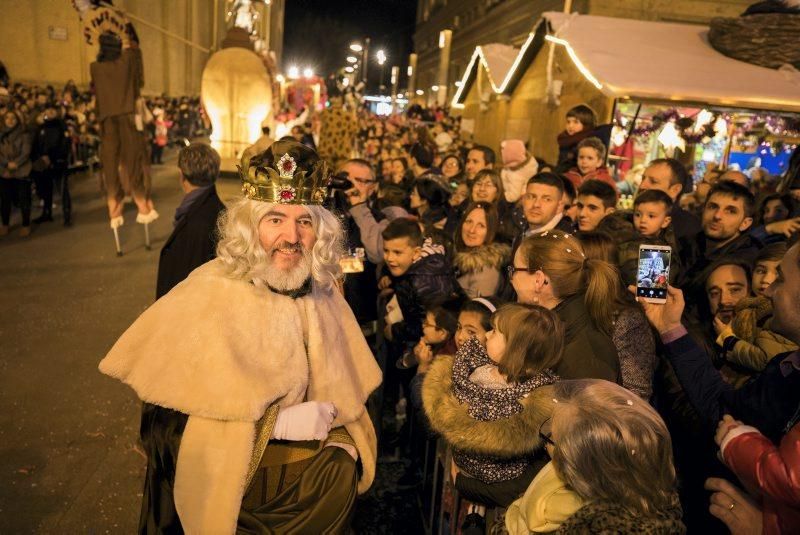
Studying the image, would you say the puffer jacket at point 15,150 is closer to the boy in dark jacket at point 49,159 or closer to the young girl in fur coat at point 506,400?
the boy in dark jacket at point 49,159

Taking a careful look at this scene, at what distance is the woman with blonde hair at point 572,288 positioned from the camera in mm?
2580

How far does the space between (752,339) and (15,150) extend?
1070cm

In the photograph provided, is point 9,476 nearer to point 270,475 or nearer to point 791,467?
point 270,475

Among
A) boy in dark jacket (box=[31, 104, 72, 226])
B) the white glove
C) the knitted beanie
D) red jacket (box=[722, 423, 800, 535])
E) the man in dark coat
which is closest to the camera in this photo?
red jacket (box=[722, 423, 800, 535])

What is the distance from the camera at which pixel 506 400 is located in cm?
234

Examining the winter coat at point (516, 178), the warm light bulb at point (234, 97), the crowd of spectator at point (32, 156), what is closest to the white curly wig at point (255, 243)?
the winter coat at point (516, 178)

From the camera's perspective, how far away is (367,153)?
14.9 m

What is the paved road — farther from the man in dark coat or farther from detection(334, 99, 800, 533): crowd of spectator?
detection(334, 99, 800, 533): crowd of spectator

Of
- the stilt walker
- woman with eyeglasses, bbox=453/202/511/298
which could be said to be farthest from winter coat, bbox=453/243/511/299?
the stilt walker

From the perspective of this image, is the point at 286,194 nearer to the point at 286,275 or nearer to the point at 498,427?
the point at 286,275

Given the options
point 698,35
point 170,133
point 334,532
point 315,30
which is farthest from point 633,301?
point 315,30

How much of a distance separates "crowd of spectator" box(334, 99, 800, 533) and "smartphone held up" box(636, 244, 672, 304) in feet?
0.14

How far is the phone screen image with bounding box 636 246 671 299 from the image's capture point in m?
2.71

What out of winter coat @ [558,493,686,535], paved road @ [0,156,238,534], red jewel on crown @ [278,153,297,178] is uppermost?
red jewel on crown @ [278,153,297,178]
